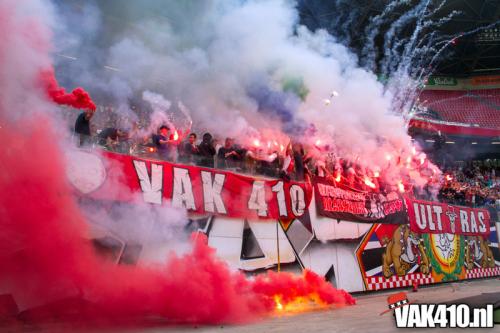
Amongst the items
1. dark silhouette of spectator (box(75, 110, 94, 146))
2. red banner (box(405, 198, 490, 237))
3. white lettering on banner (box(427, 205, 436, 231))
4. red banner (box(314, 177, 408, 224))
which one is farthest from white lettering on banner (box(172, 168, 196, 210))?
white lettering on banner (box(427, 205, 436, 231))

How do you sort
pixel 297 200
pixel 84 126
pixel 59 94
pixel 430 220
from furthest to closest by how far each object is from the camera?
1. pixel 430 220
2. pixel 297 200
3. pixel 84 126
4. pixel 59 94

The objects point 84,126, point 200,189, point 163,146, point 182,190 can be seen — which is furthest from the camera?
point 200,189

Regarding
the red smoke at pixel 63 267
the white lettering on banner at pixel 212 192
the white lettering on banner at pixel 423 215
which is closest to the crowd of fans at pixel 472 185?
the white lettering on banner at pixel 423 215

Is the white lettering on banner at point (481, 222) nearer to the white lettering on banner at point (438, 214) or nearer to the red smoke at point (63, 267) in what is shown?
the white lettering on banner at point (438, 214)

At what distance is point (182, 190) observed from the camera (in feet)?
27.1

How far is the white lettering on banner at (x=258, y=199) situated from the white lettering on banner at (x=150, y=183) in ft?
7.62

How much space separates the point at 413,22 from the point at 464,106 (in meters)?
9.93

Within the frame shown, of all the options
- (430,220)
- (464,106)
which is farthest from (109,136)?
(464,106)

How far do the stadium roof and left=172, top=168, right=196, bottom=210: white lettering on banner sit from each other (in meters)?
10.3

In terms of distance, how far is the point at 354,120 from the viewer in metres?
13.2

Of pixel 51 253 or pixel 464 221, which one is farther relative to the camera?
pixel 464 221

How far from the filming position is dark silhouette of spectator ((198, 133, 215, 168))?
896 cm

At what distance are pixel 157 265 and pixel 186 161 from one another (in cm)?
244

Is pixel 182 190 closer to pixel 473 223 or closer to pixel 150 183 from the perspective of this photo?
pixel 150 183
